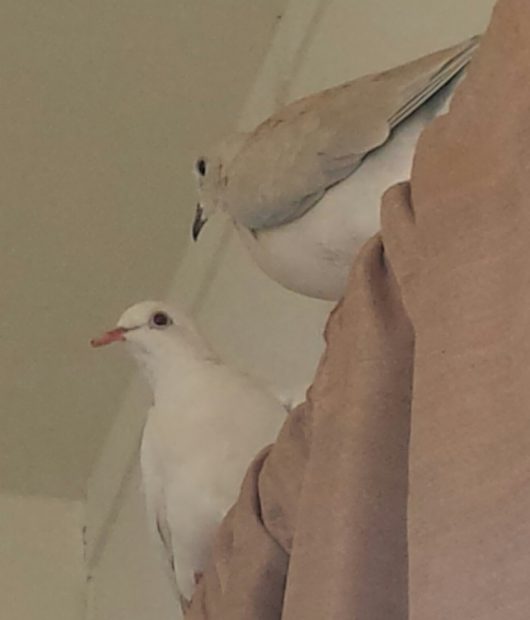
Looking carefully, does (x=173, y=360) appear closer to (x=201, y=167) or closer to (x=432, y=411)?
(x=201, y=167)

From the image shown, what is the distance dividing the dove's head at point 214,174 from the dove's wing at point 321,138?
0.21 ft

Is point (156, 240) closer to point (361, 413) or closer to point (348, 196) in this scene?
point (348, 196)

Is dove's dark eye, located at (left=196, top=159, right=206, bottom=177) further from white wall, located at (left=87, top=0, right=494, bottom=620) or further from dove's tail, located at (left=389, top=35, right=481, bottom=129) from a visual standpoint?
dove's tail, located at (left=389, top=35, right=481, bottom=129)

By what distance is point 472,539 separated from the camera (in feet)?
1.44

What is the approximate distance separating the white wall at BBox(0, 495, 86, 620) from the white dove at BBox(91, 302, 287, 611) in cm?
79

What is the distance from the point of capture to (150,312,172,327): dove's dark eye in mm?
1172

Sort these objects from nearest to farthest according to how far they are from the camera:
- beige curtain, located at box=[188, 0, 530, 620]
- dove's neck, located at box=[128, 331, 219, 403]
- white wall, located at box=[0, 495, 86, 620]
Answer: beige curtain, located at box=[188, 0, 530, 620]
dove's neck, located at box=[128, 331, 219, 403]
white wall, located at box=[0, 495, 86, 620]

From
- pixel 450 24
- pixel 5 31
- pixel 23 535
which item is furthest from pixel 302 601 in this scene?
pixel 23 535

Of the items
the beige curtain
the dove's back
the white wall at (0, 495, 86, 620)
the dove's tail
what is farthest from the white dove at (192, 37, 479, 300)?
the white wall at (0, 495, 86, 620)

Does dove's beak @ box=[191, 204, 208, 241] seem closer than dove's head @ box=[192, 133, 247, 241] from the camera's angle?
No

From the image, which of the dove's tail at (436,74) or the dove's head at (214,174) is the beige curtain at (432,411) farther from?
the dove's head at (214,174)

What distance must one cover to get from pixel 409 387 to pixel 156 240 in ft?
3.58

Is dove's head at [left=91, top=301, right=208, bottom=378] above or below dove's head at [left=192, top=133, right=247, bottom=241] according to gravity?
below

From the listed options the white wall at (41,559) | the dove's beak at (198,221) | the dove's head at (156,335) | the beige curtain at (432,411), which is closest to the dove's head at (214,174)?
the dove's beak at (198,221)
